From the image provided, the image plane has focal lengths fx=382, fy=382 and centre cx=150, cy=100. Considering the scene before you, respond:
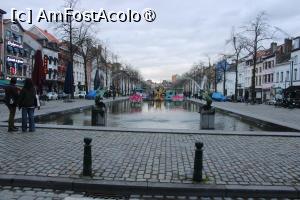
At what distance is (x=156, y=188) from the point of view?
6363 millimetres

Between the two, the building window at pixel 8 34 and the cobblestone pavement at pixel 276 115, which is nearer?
the cobblestone pavement at pixel 276 115

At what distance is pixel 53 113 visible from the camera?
22156 millimetres

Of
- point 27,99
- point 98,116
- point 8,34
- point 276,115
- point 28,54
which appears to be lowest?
point 276,115

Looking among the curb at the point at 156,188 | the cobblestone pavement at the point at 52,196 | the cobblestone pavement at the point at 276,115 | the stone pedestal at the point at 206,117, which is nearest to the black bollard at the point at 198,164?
the curb at the point at 156,188

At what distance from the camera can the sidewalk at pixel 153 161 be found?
21.6ft

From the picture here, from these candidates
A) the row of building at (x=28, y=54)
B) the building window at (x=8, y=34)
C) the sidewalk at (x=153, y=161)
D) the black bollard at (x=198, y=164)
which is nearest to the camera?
the sidewalk at (x=153, y=161)

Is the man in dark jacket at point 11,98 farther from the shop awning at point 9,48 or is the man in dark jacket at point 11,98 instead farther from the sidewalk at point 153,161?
the shop awning at point 9,48

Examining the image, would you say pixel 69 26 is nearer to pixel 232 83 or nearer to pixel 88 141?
pixel 88 141

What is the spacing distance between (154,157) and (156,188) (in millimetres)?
2423

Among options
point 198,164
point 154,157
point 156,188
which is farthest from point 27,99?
point 198,164

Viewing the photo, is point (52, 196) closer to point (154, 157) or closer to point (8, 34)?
point (154, 157)

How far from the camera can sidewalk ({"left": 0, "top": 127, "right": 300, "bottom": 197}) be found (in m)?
6.60

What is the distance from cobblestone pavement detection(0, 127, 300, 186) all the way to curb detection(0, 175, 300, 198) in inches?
11.4

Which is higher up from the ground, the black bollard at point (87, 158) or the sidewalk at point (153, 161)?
the black bollard at point (87, 158)
